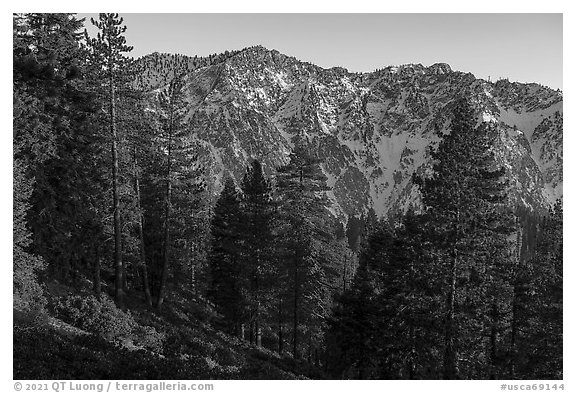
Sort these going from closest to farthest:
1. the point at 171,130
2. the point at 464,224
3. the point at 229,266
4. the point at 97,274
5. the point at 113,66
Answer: the point at 464,224
the point at 113,66
the point at 97,274
the point at 171,130
the point at 229,266

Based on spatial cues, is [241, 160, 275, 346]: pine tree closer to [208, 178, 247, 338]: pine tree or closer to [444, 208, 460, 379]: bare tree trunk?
[208, 178, 247, 338]: pine tree

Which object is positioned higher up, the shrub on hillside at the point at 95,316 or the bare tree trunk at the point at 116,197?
the bare tree trunk at the point at 116,197

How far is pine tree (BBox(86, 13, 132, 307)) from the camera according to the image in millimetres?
17500

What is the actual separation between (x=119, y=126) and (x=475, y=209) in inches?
585

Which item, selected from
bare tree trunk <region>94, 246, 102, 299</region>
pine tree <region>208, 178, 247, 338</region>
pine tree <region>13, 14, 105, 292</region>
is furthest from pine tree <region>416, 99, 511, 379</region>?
bare tree trunk <region>94, 246, 102, 299</region>

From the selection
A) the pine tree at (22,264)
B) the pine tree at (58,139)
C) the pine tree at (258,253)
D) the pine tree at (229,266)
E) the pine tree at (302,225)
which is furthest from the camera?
the pine tree at (229,266)

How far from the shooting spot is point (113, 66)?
18.0 meters

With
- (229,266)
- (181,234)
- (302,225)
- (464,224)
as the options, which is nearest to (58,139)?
(181,234)

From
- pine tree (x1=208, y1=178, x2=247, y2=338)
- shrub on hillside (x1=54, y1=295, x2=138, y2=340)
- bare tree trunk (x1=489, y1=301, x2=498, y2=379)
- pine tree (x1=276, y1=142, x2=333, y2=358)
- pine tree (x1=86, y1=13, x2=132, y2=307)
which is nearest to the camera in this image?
Answer: shrub on hillside (x1=54, y1=295, x2=138, y2=340)

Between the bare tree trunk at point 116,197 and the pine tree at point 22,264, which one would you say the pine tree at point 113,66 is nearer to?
the bare tree trunk at point 116,197

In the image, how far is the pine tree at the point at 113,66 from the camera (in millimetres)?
17500

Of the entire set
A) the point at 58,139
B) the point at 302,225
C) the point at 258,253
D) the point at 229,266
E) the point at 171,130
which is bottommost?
the point at 229,266

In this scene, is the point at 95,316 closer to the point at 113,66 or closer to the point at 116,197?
the point at 116,197

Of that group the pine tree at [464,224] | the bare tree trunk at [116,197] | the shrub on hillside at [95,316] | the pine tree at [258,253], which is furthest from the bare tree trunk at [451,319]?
the bare tree trunk at [116,197]
